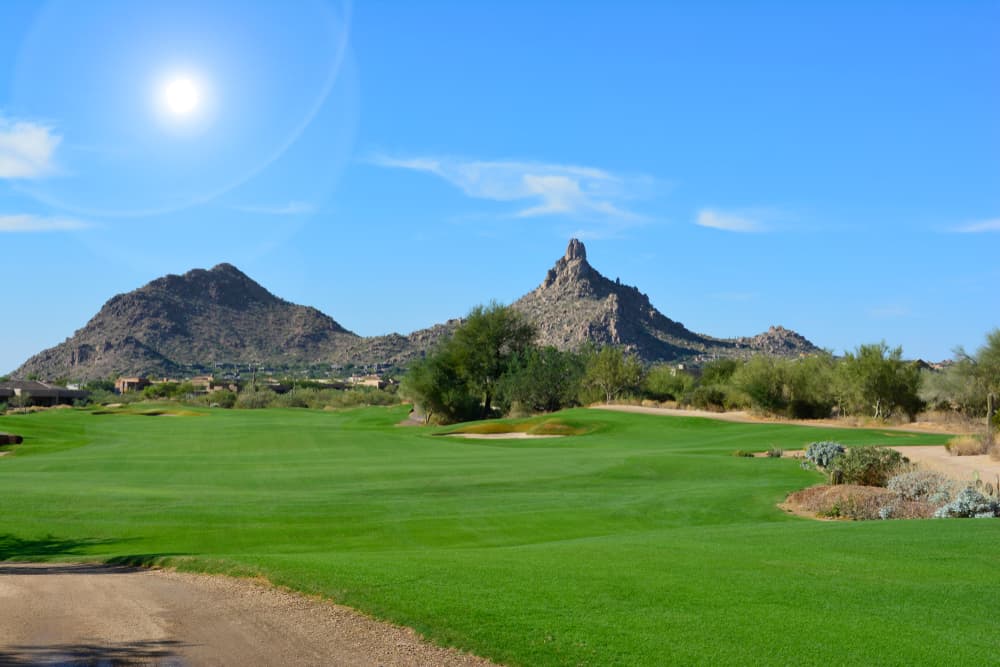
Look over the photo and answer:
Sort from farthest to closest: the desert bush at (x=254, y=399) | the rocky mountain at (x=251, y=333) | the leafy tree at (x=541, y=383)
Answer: the rocky mountain at (x=251, y=333)
the desert bush at (x=254, y=399)
the leafy tree at (x=541, y=383)

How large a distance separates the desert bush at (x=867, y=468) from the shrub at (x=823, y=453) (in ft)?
3.72

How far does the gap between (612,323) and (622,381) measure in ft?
236

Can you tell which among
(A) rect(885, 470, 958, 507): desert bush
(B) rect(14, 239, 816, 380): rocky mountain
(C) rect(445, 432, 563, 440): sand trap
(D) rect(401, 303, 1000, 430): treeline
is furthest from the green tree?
(B) rect(14, 239, 816, 380): rocky mountain

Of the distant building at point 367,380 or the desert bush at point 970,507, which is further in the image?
the distant building at point 367,380

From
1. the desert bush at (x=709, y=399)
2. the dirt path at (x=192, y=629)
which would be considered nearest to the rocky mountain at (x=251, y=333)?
the desert bush at (x=709, y=399)

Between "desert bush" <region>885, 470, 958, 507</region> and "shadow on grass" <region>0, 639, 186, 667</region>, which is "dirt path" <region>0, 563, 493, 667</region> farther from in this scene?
"desert bush" <region>885, 470, 958, 507</region>

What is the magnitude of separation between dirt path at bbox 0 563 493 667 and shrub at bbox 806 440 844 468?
19.8m

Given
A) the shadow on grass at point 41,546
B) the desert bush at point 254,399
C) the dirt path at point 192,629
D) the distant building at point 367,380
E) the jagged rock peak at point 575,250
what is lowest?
the shadow on grass at point 41,546

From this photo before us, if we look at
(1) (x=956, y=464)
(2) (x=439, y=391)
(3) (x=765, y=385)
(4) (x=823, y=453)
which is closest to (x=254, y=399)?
(2) (x=439, y=391)

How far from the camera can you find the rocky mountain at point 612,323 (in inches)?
5876

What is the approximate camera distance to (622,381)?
78.9m

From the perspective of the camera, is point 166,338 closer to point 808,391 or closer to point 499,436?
point 499,436

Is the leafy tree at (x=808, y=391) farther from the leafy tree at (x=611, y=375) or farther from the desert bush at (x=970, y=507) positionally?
the desert bush at (x=970, y=507)

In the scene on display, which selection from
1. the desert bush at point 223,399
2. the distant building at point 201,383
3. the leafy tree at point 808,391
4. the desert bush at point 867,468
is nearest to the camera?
the desert bush at point 867,468
